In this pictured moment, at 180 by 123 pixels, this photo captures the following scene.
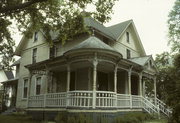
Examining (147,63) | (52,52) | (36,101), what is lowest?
(36,101)

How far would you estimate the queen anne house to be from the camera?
12.8m

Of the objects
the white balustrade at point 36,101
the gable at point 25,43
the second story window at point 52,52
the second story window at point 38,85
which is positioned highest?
the gable at point 25,43

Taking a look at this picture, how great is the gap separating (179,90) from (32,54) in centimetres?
1903

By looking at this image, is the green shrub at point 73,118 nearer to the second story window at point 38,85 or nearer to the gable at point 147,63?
the gable at point 147,63

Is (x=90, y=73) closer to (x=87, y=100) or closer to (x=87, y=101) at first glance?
(x=87, y=100)

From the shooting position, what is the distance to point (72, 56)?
1348 centimetres

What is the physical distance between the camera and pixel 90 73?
627 inches

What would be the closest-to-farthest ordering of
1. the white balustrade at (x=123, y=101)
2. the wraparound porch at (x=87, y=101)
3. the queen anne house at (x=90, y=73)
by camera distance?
1. the wraparound porch at (x=87, y=101)
2. the queen anne house at (x=90, y=73)
3. the white balustrade at (x=123, y=101)

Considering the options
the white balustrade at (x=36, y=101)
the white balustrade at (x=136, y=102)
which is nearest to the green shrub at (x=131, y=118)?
the white balustrade at (x=136, y=102)

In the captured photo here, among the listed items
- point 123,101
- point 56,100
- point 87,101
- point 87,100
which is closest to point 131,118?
point 123,101

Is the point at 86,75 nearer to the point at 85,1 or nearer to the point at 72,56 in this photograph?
the point at 72,56

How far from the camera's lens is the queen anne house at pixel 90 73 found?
42.0 ft

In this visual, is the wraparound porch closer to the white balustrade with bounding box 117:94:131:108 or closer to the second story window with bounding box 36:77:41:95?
the white balustrade with bounding box 117:94:131:108

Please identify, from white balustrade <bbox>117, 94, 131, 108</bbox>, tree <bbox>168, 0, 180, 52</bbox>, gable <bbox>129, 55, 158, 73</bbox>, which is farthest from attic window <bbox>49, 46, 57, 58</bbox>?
tree <bbox>168, 0, 180, 52</bbox>
